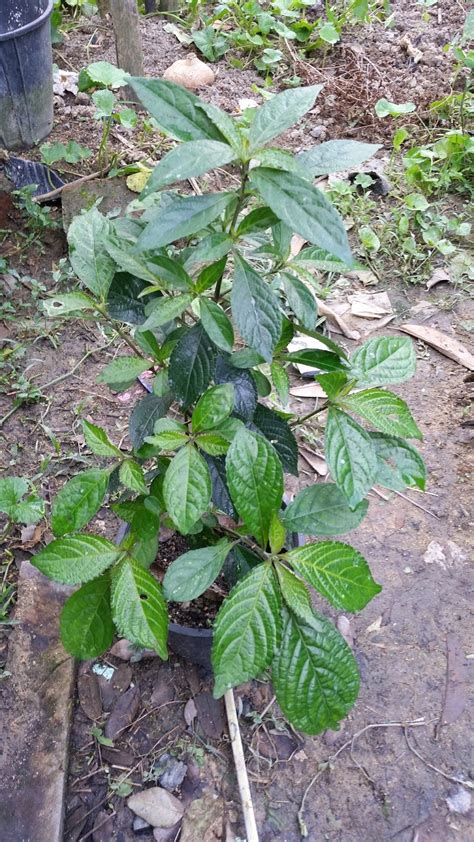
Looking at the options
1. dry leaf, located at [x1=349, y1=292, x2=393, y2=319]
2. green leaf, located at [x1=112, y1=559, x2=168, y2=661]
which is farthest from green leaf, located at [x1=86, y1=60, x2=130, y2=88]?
green leaf, located at [x1=112, y1=559, x2=168, y2=661]

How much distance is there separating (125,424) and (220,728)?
3.58ft

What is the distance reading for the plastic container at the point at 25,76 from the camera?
2.96 metres

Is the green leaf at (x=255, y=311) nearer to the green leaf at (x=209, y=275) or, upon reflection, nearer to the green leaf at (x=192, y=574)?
the green leaf at (x=209, y=275)

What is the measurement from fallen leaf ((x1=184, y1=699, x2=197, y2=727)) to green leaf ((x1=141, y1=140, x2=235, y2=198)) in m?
1.32

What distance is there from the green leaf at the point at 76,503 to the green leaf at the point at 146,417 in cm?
14

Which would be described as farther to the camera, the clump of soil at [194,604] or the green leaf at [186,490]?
the clump of soil at [194,604]

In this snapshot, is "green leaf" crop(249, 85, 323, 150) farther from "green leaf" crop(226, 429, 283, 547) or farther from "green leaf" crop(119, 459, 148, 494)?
"green leaf" crop(119, 459, 148, 494)

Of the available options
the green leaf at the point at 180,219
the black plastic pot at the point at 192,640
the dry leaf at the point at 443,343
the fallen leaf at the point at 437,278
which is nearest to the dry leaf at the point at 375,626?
the black plastic pot at the point at 192,640

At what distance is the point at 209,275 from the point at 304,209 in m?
0.26

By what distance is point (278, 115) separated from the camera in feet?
3.53

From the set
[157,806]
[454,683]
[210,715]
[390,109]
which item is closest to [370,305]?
[390,109]

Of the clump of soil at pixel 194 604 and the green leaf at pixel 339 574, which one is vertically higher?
the green leaf at pixel 339 574

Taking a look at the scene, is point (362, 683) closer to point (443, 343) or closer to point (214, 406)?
point (214, 406)

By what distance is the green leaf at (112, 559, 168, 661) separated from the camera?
1.21 m
